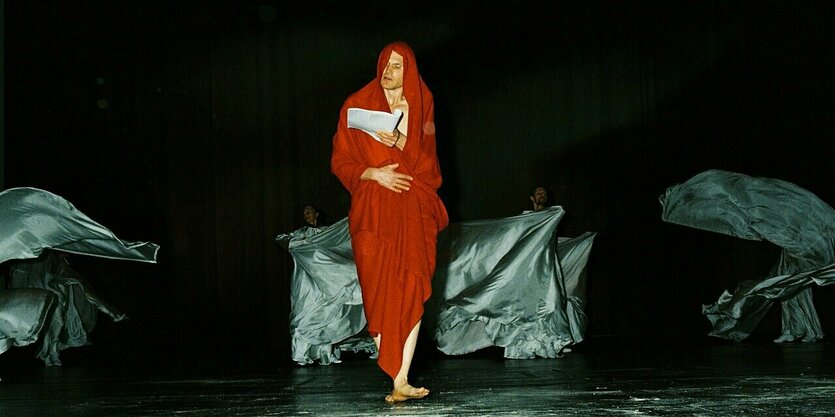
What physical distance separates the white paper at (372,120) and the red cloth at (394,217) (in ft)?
0.39

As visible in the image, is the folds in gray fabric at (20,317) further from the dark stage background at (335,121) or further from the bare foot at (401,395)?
the dark stage background at (335,121)

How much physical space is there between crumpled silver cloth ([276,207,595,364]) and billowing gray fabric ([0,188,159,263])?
1361mm

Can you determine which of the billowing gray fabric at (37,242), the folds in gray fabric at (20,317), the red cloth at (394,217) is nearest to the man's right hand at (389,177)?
the red cloth at (394,217)

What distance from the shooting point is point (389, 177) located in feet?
10.5

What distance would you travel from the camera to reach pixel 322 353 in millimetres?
5879

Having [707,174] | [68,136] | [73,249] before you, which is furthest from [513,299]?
[68,136]

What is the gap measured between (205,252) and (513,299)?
13.6 ft

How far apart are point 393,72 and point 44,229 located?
2.44m

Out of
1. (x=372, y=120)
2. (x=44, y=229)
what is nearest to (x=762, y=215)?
(x=372, y=120)

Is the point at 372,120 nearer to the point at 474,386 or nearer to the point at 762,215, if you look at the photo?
the point at 474,386

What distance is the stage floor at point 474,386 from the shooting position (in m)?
2.83

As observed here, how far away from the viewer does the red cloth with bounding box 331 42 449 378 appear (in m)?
3.18

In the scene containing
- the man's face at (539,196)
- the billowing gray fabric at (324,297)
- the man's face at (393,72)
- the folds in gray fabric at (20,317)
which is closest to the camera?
the man's face at (393,72)

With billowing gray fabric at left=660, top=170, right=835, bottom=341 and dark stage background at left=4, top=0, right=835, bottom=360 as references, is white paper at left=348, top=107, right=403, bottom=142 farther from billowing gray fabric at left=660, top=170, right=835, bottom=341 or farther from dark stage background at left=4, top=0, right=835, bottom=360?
dark stage background at left=4, top=0, right=835, bottom=360
